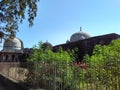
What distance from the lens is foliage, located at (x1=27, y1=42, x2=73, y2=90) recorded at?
12703 millimetres

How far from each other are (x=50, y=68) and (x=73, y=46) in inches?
1129

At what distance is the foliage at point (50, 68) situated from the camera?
1270 cm

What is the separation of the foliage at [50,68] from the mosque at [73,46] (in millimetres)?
1746

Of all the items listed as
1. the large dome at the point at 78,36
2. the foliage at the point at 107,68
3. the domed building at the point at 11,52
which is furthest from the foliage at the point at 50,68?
the domed building at the point at 11,52

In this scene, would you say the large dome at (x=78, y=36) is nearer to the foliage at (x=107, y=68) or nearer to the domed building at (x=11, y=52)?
the domed building at (x=11, y=52)

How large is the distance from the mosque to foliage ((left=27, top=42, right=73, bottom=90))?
1746 mm

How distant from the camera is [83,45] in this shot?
41.9m

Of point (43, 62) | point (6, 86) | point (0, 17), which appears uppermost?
point (0, 17)

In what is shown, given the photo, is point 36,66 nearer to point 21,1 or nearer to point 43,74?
point 43,74

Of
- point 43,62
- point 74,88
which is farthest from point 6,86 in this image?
point 74,88

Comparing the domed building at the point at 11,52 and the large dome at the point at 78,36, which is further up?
the large dome at the point at 78,36

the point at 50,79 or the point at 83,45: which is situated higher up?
the point at 83,45

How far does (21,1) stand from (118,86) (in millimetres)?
6075

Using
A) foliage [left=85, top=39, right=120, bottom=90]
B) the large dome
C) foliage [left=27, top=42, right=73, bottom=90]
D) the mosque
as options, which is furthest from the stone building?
foliage [left=85, top=39, right=120, bottom=90]
